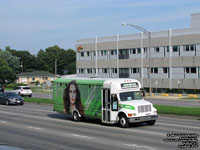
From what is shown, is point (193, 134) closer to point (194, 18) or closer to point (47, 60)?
point (194, 18)

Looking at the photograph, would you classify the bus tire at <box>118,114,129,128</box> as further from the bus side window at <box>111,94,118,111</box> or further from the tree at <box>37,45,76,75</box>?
the tree at <box>37,45,76,75</box>

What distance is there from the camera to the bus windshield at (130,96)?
1927 centimetres

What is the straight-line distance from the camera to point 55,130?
1848cm

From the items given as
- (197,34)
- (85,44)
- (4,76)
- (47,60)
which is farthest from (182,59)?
(47,60)

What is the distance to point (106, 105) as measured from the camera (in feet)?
64.4

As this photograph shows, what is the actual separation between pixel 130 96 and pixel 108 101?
1219mm

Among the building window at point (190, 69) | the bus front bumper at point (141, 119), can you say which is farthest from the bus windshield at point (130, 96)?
the building window at point (190, 69)

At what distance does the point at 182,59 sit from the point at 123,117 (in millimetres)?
43807

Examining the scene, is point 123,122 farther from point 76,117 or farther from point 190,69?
point 190,69

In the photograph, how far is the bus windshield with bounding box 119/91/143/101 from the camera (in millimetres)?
19266

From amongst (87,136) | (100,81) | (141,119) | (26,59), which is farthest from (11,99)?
(26,59)

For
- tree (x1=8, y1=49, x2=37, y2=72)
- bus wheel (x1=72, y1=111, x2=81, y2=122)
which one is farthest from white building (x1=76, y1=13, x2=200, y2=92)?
tree (x1=8, y1=49, x2=37, y2=72)

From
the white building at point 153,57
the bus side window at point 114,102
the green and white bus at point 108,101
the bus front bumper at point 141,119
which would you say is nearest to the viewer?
the bus front bumper at point 141,119

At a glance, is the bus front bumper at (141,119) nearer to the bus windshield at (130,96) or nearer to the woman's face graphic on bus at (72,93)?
the bus windshield at (130,96)
